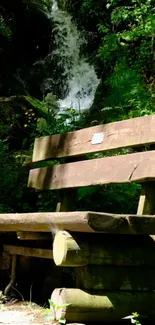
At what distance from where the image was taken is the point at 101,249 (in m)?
2.90

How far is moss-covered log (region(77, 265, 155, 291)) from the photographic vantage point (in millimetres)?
2863

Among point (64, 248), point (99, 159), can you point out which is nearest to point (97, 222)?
point (64, 248)

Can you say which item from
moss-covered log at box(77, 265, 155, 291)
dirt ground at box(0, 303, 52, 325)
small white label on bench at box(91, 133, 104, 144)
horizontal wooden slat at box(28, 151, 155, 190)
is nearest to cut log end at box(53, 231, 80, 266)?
moss-covered log at box(77, 265, 155, 291)

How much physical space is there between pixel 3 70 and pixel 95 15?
2.69 metres

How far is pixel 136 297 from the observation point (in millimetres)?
2934

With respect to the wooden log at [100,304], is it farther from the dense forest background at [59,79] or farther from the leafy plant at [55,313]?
the dense forest background at [59,79]

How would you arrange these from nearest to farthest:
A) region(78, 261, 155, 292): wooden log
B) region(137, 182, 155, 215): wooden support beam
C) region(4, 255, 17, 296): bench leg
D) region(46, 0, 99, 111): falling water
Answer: region(78, 261, 155, 292): wooden log → region(137, 182, 155, 215): wooden support beam → region(4, 255, 17, 296): bench leg → region(46, 0, 99, 111): falling water

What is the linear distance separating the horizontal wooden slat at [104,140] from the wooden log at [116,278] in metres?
0.93

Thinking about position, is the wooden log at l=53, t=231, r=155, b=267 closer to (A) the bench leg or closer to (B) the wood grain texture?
(B) the wood grain texture

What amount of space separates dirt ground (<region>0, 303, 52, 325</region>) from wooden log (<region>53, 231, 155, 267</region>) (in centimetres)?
42

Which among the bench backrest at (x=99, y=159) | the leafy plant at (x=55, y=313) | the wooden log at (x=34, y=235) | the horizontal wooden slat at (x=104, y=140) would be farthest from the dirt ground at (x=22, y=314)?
the horizontal wooden slat at (x=104, y=140)

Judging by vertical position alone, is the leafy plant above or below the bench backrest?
below

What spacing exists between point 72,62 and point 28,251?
34.8 feet

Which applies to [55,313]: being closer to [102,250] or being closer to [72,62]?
[102,250]
